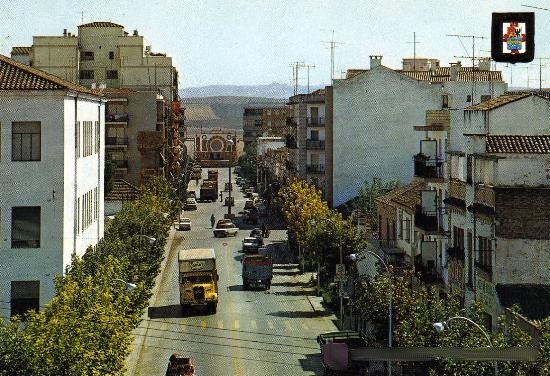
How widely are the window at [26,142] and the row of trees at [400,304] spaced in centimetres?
1548

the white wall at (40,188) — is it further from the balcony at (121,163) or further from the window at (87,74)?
the window at (87,74)

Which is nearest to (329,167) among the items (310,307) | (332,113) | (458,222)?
(332,113)

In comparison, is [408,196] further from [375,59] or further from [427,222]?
[375,59]

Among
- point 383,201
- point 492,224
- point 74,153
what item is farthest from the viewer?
point 383,201

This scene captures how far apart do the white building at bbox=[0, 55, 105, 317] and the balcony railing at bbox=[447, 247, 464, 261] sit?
17.1 m

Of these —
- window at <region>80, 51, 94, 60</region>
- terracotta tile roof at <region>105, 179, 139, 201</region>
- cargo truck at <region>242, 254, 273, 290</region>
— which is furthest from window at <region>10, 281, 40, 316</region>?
window at <region>80, 51, 94, 60</region>

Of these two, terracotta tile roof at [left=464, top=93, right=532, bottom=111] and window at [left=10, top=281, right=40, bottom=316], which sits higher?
terracotta tile roof at [left=464, top=93, right=532, bottom=111]

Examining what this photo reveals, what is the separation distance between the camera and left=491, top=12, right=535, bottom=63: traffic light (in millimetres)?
15727

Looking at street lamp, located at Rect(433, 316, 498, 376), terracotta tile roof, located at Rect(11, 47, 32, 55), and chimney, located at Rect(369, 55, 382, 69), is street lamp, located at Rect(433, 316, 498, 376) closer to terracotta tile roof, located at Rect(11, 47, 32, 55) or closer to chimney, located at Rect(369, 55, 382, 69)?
chimney, located at Rect(369, 55, 382, 69)

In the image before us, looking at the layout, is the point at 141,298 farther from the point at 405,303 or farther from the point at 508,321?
the point at 508,321

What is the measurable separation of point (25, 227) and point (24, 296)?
2937 mm

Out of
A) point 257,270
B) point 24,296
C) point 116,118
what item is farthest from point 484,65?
point 24,296

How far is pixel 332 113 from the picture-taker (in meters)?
104

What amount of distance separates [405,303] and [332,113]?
60308mm
